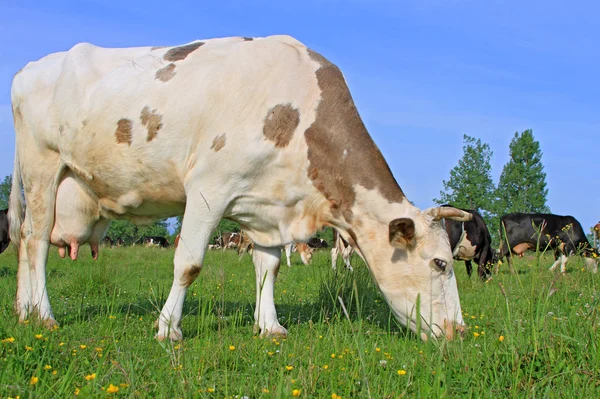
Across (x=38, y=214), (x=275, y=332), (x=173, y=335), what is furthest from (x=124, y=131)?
(x=275, y=332)

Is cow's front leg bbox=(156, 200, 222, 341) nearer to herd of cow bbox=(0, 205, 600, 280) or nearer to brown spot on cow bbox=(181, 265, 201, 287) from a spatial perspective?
brown spot on cow bbox=(181, 265, 201, 287)

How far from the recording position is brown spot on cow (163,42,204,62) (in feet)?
20.4

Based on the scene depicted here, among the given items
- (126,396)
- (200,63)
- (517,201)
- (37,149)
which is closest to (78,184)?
(37,149)

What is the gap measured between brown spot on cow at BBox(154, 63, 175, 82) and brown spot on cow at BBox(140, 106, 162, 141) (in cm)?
38

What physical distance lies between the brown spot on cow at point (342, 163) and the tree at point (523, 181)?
60224 mm

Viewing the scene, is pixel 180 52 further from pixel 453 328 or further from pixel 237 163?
pixel 453 328

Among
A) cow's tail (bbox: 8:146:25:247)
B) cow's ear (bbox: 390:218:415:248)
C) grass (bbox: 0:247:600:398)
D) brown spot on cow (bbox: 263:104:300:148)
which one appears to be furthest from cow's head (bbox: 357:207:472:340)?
cow's tail (bbox: 8:146:25:247)

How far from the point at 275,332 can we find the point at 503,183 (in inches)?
2550

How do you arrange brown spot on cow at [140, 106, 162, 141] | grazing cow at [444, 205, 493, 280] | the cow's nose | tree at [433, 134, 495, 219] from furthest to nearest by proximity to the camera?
tree at [433, 134, 495, 219] < grazing cow at [444, 205, 493, 280] < brown spot on cow at [140, 106, 162, 141] < the cow's nose

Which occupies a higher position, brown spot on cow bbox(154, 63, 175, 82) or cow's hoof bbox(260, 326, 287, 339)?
brown spot on cow bbox(154, 63, 175, 82)

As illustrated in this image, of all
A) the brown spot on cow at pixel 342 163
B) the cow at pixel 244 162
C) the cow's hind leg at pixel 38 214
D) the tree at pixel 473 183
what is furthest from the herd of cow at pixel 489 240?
the tree at pixel 473 183

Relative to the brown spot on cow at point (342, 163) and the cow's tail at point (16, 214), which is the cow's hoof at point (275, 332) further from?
the cow's tail at point (16, 214)

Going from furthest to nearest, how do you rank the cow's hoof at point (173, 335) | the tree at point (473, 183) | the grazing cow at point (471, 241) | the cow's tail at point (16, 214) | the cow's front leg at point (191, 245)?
the tree at point (473, 183)
the grazing cow at point (471, 241)
the cow's tail at point (16, 214)
the cow's front leg at point (191, 245)
the cow's hoof at point (173, 335)

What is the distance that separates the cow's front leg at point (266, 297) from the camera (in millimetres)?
5871
